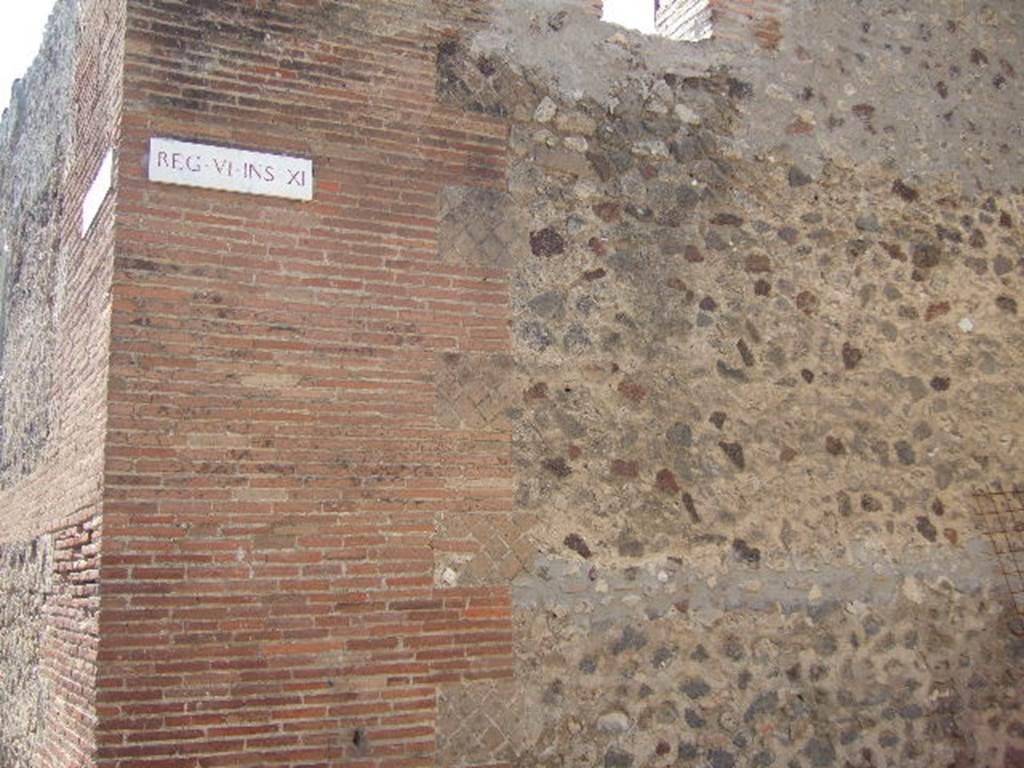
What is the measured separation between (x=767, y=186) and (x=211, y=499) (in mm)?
3225

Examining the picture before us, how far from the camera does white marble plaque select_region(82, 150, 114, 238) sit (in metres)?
4.63

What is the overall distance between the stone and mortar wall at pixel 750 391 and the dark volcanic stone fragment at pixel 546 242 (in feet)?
0.08

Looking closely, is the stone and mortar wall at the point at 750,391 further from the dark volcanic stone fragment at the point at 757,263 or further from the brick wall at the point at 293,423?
the brick wall at the point at 293,423

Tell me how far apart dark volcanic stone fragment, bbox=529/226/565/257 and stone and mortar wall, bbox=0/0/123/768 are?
188cm

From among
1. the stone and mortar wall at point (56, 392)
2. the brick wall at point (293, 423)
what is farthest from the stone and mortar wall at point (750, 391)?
the stone and mortar wall at point (56, 392)

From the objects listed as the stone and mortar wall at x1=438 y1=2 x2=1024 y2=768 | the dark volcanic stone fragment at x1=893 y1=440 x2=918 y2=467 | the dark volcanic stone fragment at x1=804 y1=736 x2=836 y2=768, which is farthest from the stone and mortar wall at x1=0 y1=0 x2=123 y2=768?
the dark volcanic stone fragment at x1=893 y1=440 x2=918 y2=467

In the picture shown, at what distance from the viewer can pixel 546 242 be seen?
519 cm

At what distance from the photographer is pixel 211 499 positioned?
171 inches

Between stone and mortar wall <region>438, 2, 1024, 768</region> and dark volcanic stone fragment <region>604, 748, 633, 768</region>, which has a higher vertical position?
stone and mortar wall <region>438, 2, 1024, 768</region>

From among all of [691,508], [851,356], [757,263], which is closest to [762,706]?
[691,508]

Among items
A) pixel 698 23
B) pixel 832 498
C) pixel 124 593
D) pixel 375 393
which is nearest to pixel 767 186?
pixel 698 23

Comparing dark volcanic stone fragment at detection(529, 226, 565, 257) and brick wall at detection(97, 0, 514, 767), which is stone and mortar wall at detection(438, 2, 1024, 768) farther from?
brick wall at detection(97, 0, 514, 767)

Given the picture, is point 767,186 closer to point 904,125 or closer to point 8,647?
point 904,125

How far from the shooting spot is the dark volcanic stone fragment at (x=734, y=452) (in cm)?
530
